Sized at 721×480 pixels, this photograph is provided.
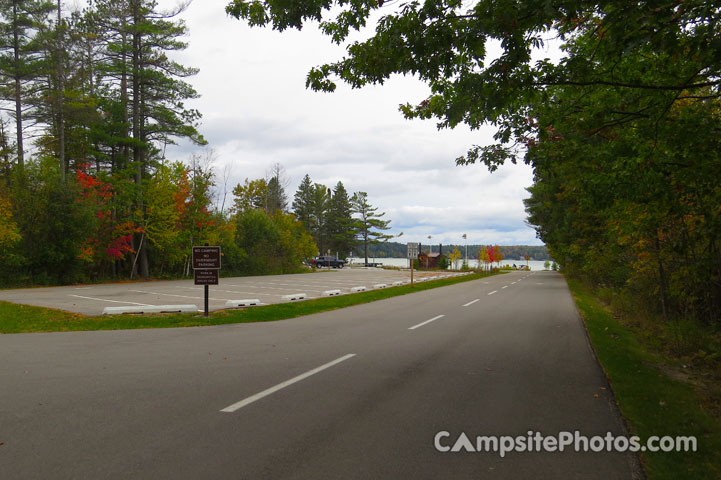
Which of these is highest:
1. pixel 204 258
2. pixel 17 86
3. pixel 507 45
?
pixel 17 86

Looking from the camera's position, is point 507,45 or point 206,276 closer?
point 507,45

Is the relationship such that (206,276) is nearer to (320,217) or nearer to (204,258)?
(204,258)

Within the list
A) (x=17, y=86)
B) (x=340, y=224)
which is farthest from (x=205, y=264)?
(x=340, y=224)

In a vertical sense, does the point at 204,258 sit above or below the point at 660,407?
above

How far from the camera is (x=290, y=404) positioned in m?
4.91

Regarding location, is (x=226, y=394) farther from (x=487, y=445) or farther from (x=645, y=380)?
(x=645, y=380)

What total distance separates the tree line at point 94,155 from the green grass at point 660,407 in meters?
26.8

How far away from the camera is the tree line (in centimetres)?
2475

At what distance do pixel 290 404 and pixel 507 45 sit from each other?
15.8 feet

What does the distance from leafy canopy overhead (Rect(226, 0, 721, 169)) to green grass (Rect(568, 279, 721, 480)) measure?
3.56 metres

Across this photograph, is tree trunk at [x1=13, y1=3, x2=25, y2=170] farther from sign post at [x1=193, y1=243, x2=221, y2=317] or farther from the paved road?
the paved road

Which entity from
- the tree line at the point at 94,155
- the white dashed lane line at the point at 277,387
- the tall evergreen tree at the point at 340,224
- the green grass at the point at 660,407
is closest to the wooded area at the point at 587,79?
the green grass at the point at 660,407

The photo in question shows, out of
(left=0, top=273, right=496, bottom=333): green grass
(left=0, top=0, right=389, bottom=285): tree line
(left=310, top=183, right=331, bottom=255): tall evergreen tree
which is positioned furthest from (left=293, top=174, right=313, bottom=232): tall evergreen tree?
(left=0, top=273, right=496, bottom=333): green grass

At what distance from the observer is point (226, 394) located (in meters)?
5.24
